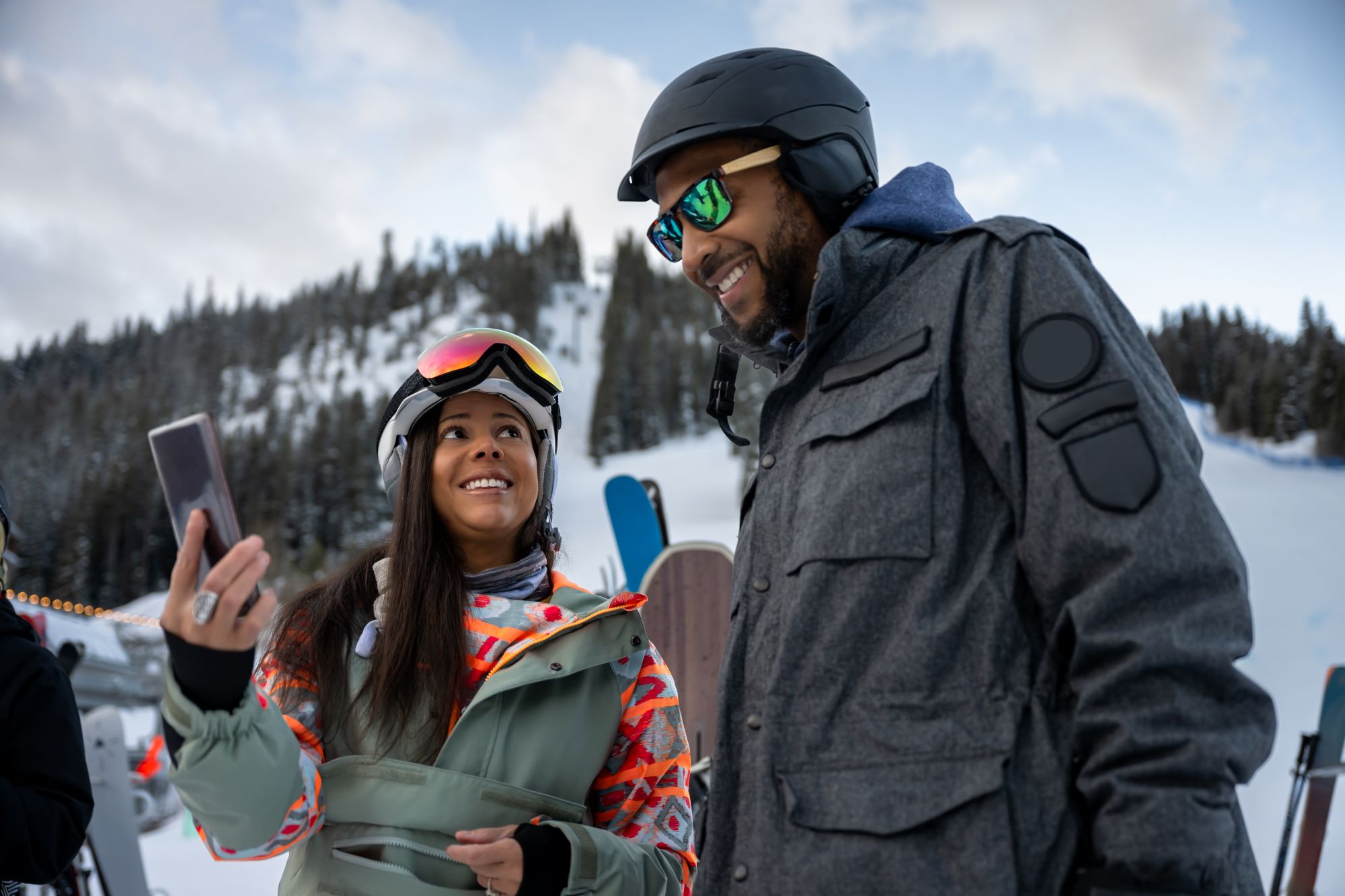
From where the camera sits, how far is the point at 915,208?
4.82ft

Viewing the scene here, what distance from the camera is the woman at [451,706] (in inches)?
58.3

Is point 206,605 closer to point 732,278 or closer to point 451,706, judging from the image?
point 451,706

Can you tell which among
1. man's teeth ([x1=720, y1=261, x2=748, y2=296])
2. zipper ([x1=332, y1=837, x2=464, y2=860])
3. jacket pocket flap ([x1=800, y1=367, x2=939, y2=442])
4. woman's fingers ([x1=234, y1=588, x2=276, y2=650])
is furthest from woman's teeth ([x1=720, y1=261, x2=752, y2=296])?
zipper ([x1=332, y1=837, x2=464, y2=860])

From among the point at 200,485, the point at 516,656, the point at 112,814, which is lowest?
the point at 112,814

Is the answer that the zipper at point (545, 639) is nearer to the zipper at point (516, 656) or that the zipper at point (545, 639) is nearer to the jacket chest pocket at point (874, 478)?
the zipper at point (516, 656)

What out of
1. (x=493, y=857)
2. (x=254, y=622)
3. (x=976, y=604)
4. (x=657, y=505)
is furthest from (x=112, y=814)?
(x=976, y=604)

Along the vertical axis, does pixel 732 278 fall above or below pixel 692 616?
above

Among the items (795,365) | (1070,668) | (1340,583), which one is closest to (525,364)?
(795,365)

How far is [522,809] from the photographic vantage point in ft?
5.65

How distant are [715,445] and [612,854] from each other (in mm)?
53020

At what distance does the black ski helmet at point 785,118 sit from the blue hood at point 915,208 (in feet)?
0.52

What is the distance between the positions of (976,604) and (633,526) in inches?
164

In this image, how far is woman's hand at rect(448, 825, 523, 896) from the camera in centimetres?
156

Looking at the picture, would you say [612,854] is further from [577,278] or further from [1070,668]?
[577,278]
